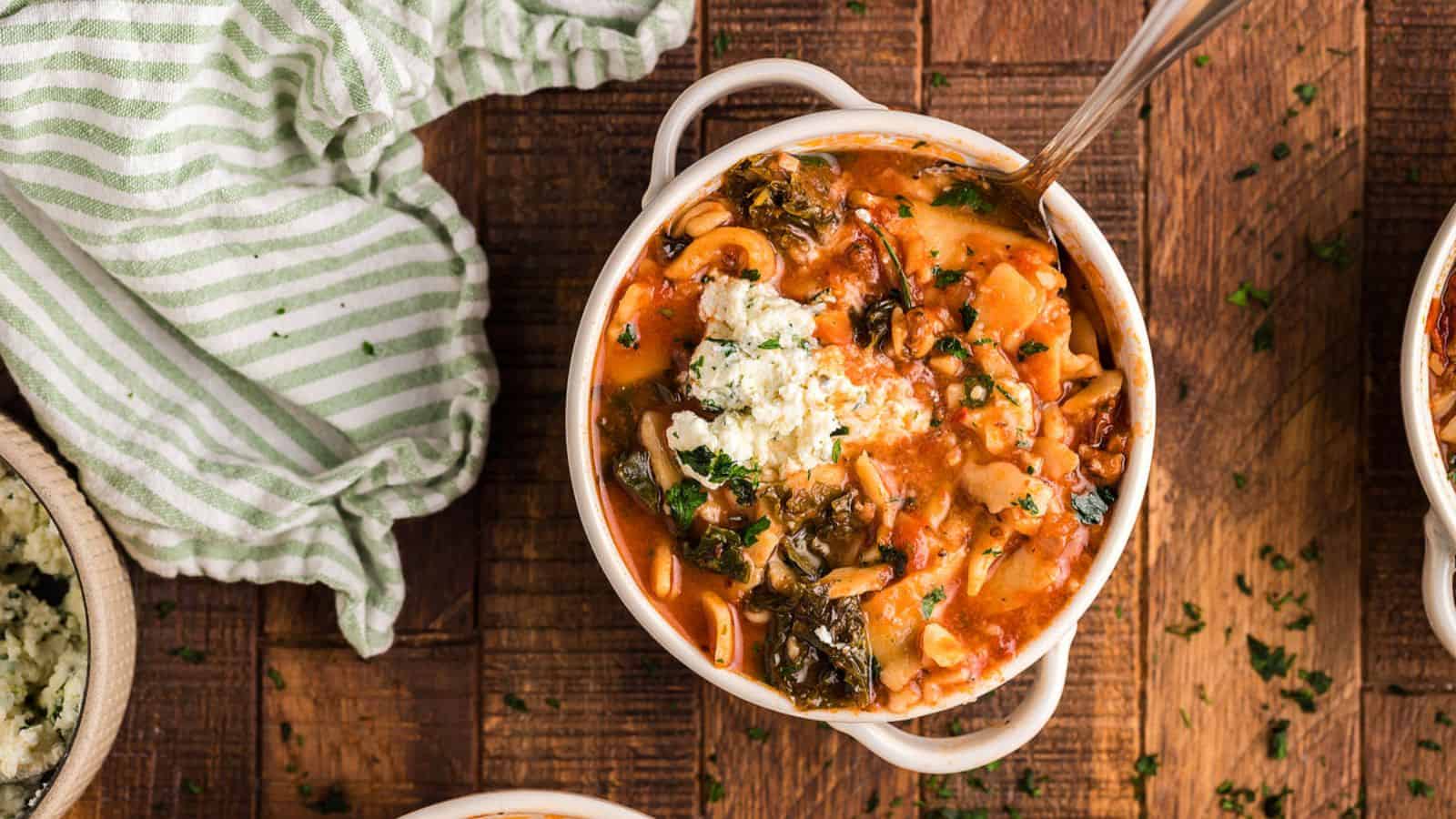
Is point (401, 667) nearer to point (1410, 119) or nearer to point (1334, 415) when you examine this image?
point (1334, 415)

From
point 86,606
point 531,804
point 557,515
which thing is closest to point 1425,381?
point 557,515

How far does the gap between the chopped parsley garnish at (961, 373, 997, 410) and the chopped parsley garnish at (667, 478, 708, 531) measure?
0.60 metres

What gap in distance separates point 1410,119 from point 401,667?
9.83 ft

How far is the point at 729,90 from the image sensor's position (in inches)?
A: 108

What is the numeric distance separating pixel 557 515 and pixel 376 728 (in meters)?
0.74

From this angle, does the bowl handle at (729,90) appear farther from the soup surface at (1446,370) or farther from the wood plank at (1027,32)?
the soup surface at (1446,370)

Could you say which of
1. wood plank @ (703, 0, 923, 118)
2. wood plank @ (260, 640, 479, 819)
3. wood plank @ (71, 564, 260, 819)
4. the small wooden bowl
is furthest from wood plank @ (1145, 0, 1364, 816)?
the small wooden bowl

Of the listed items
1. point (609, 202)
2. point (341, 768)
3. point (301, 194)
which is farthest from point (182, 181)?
point (341, 768)

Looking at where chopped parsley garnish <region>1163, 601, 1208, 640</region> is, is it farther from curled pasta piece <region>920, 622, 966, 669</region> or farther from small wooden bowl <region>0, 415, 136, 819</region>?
small wooden bowl <region>0, 415, 136, 819</region>

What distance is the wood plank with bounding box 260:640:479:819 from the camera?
3207 mm

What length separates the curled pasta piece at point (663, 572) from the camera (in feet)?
8.74

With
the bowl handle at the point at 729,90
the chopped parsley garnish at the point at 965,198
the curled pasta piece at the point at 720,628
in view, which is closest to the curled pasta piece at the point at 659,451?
→ the curled pasta piece at the point at 720,628

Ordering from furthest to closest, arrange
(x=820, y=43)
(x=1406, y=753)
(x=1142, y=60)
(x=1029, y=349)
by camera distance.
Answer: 1. (x=1406, y=753)
2. (x=820, y=43)
3. (x=1029, y=349)
4. (x=1142, y=60)

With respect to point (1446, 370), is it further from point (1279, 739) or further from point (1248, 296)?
point (1279, 739)
